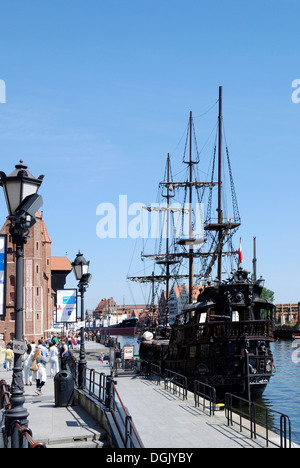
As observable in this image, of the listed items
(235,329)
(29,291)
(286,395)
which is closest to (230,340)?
(235,329)

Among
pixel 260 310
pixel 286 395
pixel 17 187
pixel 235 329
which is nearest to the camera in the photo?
pixel 17 187

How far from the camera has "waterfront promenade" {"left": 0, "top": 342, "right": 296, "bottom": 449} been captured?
13359mm

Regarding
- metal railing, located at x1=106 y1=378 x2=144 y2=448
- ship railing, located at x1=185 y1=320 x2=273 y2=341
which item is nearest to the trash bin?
metal railing, located at x1=106 y1=378 x2=144 y2=448

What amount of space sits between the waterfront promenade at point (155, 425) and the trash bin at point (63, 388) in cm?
30

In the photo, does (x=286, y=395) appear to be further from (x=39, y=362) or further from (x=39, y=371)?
(x=39, y=371)

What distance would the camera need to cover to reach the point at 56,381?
694 inches

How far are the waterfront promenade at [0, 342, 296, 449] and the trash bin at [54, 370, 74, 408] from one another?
30cm

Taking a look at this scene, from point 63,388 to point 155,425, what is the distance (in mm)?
3354

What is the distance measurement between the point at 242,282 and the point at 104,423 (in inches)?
748

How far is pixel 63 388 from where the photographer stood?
17578mm
